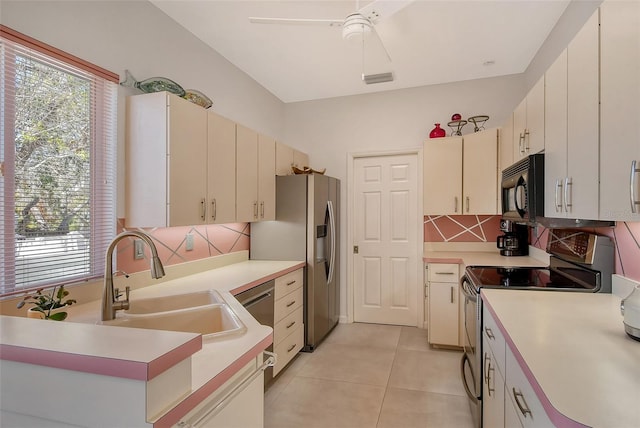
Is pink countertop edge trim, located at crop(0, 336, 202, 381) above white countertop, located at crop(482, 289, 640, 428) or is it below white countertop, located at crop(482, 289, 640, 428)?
above

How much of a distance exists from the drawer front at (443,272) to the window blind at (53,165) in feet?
8.88

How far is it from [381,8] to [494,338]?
76.7 inches

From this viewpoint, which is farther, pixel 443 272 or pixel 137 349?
pixel 443 272

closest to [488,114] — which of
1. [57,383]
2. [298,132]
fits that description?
[298,132]

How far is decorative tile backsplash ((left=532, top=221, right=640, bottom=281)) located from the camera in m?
1.66

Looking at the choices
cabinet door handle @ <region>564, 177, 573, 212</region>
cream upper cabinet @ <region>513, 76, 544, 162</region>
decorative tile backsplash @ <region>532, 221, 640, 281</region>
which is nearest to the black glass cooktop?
decorative tile backsplash @ <region>532, 221, 640, 281</region>

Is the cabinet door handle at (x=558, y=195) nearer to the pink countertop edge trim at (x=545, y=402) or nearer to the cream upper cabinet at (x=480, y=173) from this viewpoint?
the pink countertop edge trim at (x=545, y=402)

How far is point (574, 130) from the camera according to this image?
4.86ft

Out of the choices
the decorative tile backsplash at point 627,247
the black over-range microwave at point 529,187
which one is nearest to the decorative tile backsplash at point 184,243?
the black over-range microwave at point 529,187

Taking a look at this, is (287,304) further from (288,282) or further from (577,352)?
(577,352)

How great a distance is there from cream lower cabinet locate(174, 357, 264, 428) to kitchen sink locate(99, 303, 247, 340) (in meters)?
0.31

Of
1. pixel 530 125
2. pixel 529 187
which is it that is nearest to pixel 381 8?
pixel 530 125

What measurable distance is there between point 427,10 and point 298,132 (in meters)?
2.29

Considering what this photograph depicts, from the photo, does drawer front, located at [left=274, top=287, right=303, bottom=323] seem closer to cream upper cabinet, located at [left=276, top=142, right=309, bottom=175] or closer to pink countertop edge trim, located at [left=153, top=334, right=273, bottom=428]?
cream upper cabinet, located at [left=276, top=142, right=309, bottom=175]
